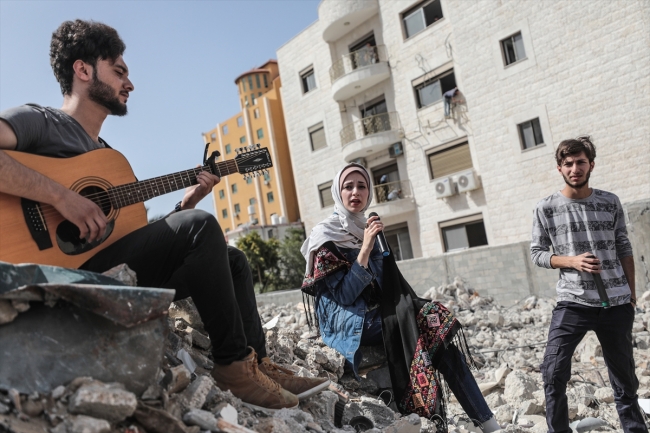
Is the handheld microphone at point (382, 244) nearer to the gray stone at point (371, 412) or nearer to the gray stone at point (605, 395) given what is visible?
the gray stone at point (371, 412)

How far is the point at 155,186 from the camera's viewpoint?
2871mm

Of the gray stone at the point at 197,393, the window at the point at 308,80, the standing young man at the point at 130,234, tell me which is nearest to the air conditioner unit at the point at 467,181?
the window at the point at 308,80

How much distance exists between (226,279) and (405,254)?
18.6 metres

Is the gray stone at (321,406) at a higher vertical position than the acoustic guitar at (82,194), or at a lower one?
lower

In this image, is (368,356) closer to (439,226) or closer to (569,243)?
(569,243)

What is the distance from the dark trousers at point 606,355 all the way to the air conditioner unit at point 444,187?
14.7 m

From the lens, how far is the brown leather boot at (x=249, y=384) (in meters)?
2.43

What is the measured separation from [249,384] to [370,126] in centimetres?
1895

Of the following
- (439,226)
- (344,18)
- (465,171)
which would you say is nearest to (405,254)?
(439,226)

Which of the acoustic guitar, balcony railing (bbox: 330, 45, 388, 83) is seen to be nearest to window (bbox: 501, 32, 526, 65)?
balcony railing (bbox: 330, 45, 388, 83)

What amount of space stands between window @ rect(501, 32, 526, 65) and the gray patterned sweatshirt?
45.4ft

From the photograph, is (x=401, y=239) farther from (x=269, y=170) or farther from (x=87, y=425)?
(x=269, y=170)

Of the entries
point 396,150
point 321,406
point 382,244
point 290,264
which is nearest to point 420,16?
point 396,150

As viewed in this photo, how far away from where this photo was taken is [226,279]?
2.31m
